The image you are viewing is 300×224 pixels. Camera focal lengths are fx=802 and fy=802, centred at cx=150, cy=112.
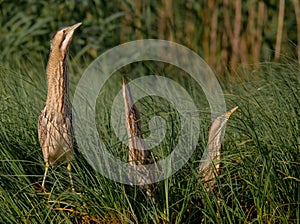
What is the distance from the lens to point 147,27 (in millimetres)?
7867

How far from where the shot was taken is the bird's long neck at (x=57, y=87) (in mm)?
4137

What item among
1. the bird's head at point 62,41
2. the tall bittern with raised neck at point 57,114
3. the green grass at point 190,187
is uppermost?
the bird's head at point 62,41

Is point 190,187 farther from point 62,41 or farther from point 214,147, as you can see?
point 62,41

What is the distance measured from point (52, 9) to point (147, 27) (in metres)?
1.01

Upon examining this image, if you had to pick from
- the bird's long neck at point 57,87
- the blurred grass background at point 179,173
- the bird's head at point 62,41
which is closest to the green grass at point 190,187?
the blurred grass background at point 179,173

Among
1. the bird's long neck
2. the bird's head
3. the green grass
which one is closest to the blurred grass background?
the green grass

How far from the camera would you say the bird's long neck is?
13.6 ft

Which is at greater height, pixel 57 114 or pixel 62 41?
pixel 62 41

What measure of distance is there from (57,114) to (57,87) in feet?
0.58

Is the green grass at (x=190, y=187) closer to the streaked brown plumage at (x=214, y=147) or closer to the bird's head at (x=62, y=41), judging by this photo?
the streaked brown plumage at (x=214, y=147)

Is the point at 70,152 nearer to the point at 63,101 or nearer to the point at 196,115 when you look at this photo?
the point at 63,101

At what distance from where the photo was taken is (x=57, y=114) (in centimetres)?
409

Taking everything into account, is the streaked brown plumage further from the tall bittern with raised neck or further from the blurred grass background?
the tall bittern with raised neck

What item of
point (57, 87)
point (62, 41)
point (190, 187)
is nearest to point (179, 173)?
point (190, 187)
